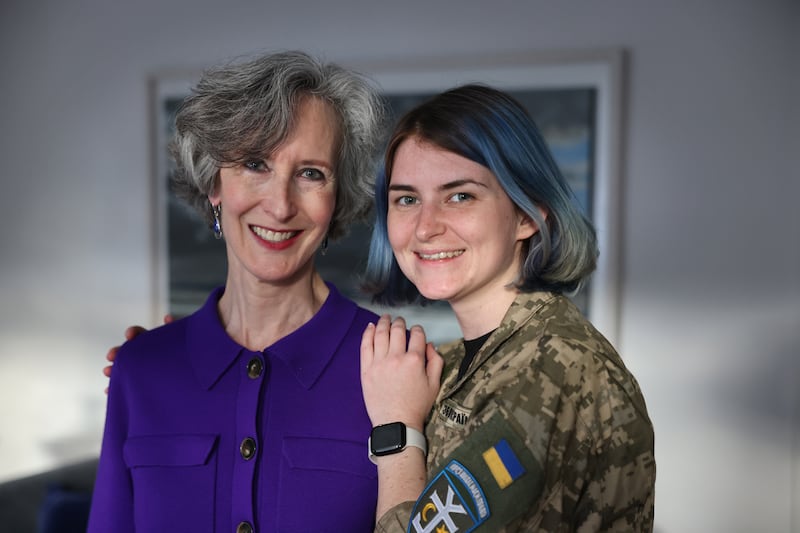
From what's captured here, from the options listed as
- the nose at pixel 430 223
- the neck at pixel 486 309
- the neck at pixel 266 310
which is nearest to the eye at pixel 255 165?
the neck at pixel 266 310

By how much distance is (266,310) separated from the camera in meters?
1.65

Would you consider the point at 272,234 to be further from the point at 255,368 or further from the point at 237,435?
the point at 237,435

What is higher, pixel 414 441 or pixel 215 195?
pixel 215 195

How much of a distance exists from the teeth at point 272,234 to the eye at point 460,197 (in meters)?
0.33

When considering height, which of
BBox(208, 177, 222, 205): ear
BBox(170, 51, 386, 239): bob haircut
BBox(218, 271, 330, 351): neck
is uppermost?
BBox(170, 51, 386, 239): bob haircut

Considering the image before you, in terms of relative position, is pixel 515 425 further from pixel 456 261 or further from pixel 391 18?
pixel 391 18

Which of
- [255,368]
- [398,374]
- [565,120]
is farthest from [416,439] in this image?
[565,120]

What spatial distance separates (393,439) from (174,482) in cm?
43

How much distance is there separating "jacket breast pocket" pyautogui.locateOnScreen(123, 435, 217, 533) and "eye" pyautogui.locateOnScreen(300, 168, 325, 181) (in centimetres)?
52

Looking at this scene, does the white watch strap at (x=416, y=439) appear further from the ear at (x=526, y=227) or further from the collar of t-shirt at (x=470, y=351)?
the ear at (x=526, y=227)

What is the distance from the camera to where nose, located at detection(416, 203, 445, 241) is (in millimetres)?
1447

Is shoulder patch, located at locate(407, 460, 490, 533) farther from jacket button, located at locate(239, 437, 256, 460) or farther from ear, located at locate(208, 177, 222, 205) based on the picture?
ear, located at locate(208, 177, 222, 205)

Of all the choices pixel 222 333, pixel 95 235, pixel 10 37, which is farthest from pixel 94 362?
pixel 222 333

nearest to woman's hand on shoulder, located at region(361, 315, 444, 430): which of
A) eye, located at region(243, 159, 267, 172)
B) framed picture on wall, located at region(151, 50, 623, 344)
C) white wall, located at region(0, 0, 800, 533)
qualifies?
eye, located at region(243, 159, 267, 172)
